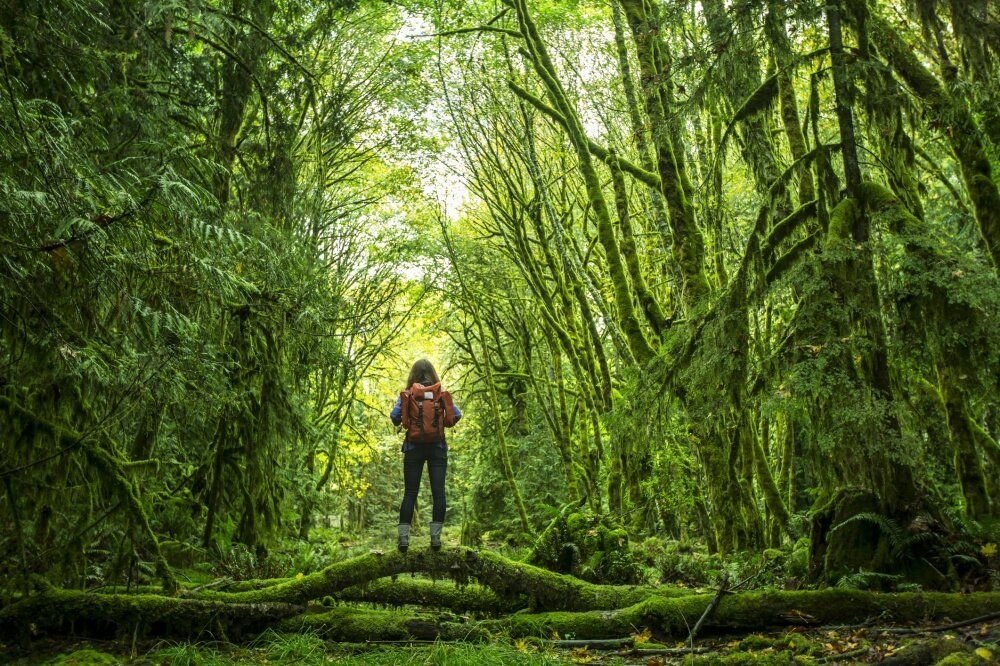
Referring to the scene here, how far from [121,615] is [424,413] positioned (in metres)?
2.77

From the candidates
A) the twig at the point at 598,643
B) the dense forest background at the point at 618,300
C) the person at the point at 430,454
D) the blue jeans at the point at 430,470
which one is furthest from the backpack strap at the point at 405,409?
the twig at the point at 598,643

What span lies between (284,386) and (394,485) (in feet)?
64.6

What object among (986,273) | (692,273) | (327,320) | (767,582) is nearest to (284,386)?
(327,320)

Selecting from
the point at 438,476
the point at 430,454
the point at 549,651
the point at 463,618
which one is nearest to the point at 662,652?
the point at 549,651

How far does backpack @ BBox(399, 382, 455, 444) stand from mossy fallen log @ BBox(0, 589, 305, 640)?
77.4 inches

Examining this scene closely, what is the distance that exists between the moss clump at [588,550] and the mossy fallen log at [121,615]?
9.47ft

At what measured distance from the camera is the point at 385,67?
13.6m

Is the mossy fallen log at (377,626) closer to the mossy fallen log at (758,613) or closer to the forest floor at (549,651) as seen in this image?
the forest floor at (549,651)

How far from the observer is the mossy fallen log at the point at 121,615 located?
182 inches

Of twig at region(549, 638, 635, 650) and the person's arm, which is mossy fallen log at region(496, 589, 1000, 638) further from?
the person's arm

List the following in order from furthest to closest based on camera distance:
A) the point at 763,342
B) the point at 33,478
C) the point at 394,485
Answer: the point at 394,485 < the point at 763,342 < the point at 33,478

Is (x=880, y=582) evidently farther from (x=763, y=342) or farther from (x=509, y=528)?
(x=509, y=528)

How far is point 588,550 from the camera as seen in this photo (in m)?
6.85

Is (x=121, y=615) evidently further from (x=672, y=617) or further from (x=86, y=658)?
(x=672, y=617)
